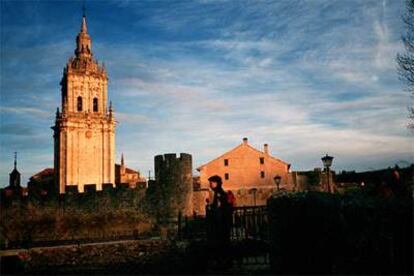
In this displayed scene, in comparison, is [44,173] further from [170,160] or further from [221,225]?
[221,225]

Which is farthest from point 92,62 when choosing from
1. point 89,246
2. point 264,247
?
point 264,247

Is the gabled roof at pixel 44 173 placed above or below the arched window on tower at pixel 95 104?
below

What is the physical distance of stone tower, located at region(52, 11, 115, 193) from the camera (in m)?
55.8

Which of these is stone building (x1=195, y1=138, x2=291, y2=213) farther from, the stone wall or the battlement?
the stone wall

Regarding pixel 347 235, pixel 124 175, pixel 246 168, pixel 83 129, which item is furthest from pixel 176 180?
pixel 124 175

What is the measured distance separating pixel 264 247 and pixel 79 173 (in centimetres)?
4866

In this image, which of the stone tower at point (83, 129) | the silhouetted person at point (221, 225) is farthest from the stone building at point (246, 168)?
the silhouetted person at point (221, 225)

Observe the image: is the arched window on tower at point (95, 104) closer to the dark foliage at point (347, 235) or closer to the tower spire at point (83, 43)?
the tower spire at point (83, 43)

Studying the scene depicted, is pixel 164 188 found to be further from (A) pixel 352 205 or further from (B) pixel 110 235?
(A) pixel 352 205

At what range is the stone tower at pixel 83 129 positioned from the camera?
55.8 meters

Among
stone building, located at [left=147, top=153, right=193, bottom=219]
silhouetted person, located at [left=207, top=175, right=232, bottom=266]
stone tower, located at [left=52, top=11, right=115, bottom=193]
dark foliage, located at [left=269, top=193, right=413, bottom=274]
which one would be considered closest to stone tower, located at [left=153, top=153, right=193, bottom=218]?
stone building, located at [left=147, top=153, right=193, bottom=219]

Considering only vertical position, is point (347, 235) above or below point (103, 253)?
above

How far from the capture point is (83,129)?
5722 cm

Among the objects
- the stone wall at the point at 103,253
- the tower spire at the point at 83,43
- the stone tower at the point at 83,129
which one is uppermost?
the tower spire at the point at 83,43
